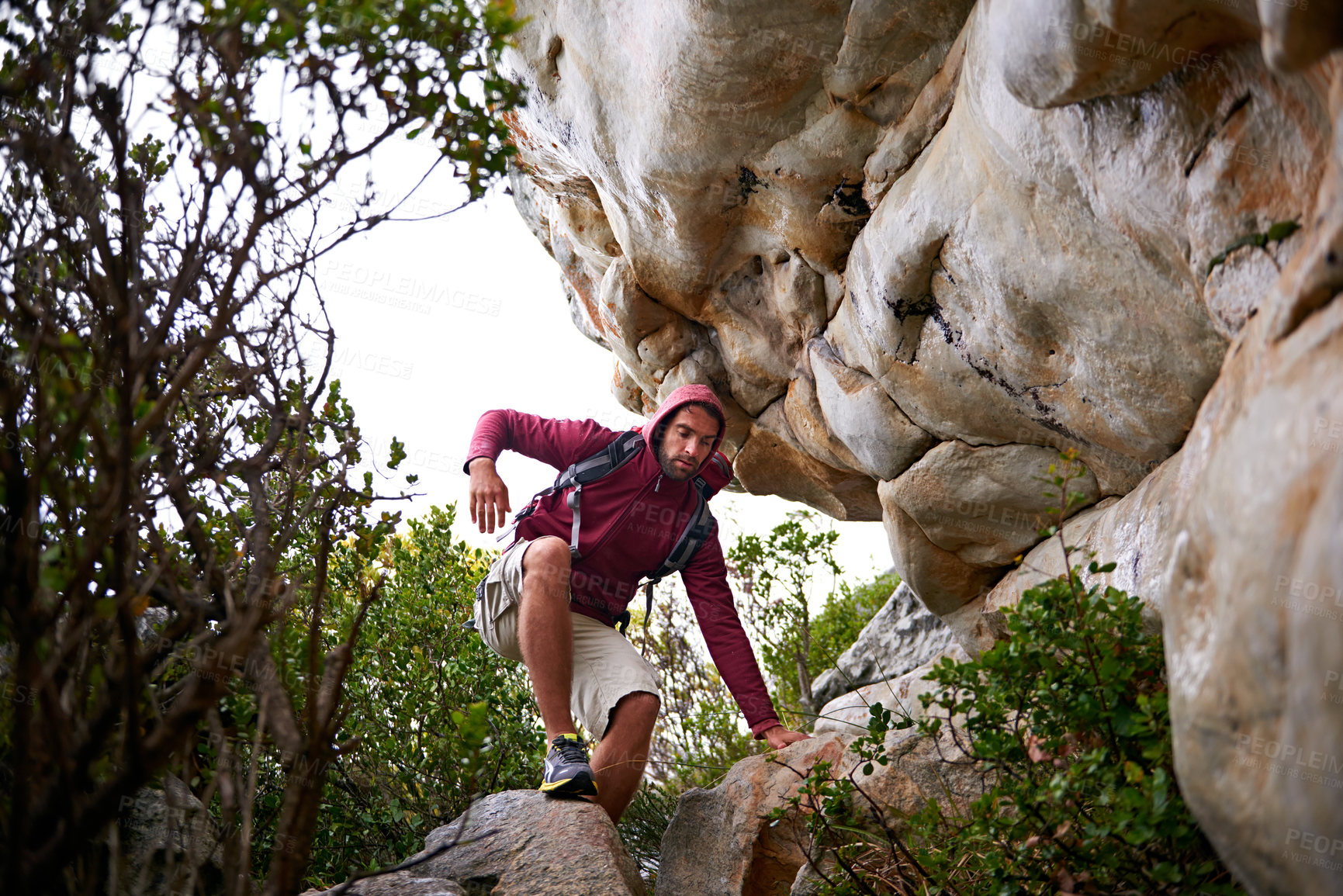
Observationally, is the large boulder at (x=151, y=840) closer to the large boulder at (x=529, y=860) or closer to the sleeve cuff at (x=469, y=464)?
the large boulder at (x=529, y=860)

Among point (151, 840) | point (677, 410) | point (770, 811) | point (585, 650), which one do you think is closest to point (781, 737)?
point (770, 811)

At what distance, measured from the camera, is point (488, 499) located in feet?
14.9

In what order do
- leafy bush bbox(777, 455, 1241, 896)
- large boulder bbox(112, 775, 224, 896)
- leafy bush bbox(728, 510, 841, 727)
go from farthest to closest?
leafy bush bbox(728, 510, 841, 727) → large boulder bbox(112, 775, 224, 896) → leafy bush bbox(777, 455, 1241, 896)

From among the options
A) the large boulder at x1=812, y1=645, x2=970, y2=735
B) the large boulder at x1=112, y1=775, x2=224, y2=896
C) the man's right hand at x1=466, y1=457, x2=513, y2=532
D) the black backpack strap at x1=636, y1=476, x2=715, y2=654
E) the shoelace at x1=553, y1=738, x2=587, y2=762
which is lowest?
the large boulder at x1=112, y1=775, x2=224, y2=896

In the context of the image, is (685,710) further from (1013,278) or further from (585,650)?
(1013,278)

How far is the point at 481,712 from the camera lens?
2.14 metres

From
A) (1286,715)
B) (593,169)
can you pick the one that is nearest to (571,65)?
(593,169)

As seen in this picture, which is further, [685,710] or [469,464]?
[685,710]

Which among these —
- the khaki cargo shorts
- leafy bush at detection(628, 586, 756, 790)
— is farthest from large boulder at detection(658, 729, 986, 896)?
leafy bush at detection(628, 586, 756, 790)

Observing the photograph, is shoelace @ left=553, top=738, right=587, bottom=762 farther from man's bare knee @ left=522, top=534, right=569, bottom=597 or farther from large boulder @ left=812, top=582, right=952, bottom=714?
large boulder @ left=812, top=582, right=952, bottom=714

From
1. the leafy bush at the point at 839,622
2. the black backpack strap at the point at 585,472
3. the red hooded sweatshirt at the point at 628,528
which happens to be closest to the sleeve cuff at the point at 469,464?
the red hooded sweatshirt at the point at 628,528

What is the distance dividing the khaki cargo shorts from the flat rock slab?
0.68 metres

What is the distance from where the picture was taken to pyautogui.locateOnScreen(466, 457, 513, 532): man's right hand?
4.50 metres

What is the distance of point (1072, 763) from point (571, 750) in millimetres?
2147
